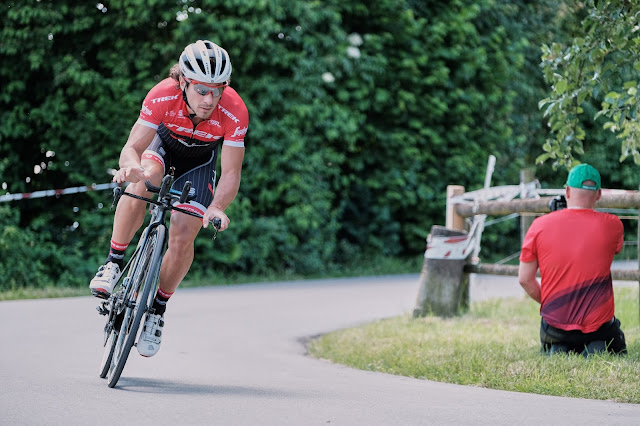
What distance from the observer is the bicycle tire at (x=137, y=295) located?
20.9ft

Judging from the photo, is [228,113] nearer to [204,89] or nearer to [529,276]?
[204,89]

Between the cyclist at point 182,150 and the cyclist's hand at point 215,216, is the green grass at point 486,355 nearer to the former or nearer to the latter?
the cyclist at point 182,150

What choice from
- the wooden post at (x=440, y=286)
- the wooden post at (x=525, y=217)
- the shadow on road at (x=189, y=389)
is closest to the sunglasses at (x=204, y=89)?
the shadow on road at (x=189, y=389)

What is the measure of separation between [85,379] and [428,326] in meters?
4.47

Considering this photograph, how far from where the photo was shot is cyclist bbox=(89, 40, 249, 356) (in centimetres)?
651

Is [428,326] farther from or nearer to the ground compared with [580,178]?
nearer to the ground

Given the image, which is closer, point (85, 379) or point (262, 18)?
point (85, 379)

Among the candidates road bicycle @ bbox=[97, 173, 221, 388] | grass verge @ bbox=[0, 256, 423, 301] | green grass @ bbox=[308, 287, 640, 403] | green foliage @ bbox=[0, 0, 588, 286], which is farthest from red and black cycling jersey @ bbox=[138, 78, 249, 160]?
green foliage @ bbox=[0, 0, 588, 286]

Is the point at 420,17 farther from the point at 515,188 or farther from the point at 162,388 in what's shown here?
the point at 162,388

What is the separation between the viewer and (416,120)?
20.7 meters

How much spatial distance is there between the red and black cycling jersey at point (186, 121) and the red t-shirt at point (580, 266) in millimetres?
2581

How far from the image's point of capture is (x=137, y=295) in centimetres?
673

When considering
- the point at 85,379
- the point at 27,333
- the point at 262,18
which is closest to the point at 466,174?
the point at 262,18

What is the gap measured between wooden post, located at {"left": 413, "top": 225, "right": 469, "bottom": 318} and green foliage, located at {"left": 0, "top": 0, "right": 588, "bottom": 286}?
5.87 metres
